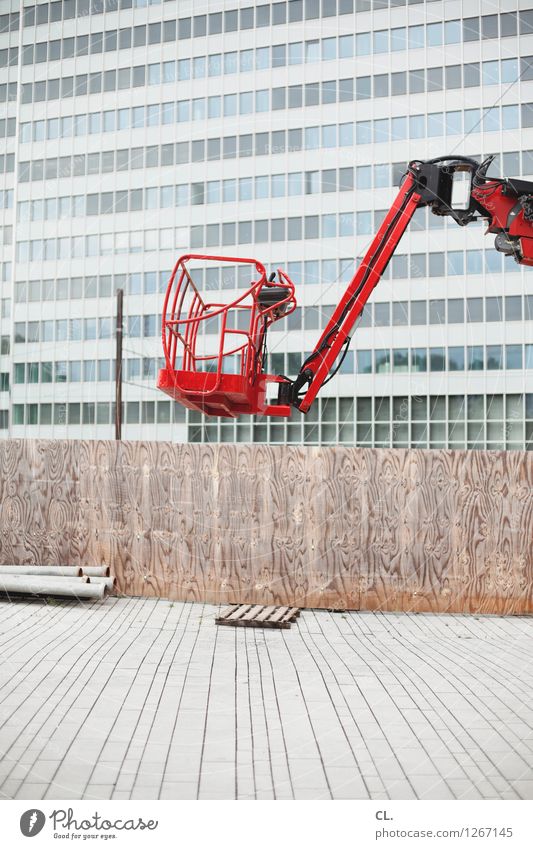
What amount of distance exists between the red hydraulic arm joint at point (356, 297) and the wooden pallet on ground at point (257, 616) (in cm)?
406

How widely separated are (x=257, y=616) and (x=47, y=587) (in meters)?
3.37

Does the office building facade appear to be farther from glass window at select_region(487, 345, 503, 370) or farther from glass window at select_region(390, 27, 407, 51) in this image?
glass window at select_region(487, 345, 503, 370)

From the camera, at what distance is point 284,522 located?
12312 millimetres

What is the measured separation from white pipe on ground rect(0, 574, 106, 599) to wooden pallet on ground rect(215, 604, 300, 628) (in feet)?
6.81

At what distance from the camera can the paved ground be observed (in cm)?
506

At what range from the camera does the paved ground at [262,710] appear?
199 inches

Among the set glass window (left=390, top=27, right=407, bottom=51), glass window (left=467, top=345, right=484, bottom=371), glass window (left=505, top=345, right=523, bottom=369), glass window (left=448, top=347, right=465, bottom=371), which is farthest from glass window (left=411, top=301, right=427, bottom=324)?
glass window (left=390, top=27, right=407, bottom=51)

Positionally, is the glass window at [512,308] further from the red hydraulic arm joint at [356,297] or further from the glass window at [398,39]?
the red hydraulic arm joint at [356,297]

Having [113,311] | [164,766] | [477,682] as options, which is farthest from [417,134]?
[164,766]

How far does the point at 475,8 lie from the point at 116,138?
6373mm

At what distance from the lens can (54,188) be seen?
54.1ft

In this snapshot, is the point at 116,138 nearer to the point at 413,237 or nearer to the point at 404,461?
the point at 404,461

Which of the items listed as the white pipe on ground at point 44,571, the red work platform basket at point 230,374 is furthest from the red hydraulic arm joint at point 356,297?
the white pipe on ground at point 44,571

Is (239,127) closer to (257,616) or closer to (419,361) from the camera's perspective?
(257,616)
